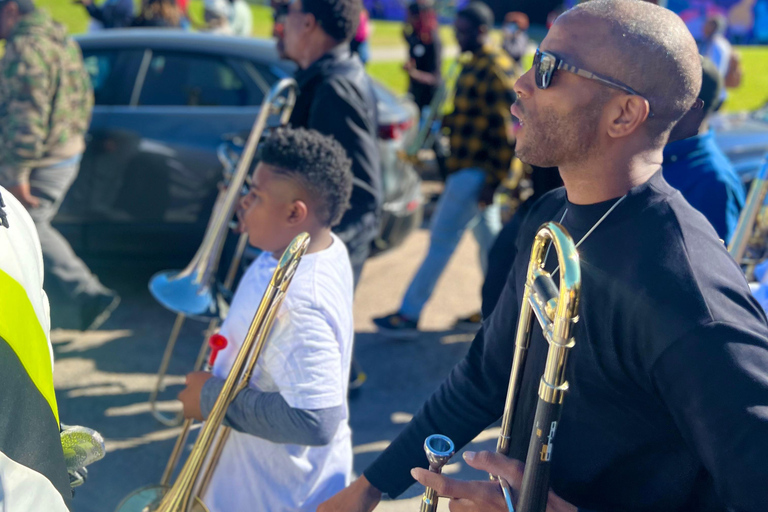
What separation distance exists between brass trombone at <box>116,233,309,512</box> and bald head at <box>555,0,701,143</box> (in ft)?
2.50

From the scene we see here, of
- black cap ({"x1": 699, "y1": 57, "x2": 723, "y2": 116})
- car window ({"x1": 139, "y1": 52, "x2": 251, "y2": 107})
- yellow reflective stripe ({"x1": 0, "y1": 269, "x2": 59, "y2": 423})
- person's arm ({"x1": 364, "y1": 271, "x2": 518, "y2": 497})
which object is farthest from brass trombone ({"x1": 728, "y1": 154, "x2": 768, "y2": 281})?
car window ({"x1": 139, "y1": 52, "x2": 251, "y2": 107})

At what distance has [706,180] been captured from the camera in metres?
2.71

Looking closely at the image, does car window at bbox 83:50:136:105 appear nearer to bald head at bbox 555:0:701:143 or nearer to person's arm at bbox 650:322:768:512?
bald head at bbox 555:0:701:143

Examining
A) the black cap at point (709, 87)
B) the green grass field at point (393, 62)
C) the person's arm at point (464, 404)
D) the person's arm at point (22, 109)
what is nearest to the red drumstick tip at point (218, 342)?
the person's arm at point (464, 404)

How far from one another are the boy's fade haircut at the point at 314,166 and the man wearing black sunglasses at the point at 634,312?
30.4 inches

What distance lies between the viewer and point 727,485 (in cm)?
123

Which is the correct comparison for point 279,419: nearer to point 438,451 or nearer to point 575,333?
point 438,451

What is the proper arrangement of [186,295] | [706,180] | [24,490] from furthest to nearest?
[186,295], [706,180], [24,490]

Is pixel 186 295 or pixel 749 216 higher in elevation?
pixel 749 216

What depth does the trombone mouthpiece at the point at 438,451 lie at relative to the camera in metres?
1.46

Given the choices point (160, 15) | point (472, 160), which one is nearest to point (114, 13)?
point (160, 15)

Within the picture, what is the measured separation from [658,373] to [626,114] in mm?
511

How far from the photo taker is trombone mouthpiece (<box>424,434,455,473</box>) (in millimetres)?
1465

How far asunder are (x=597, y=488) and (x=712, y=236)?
1.69ft
